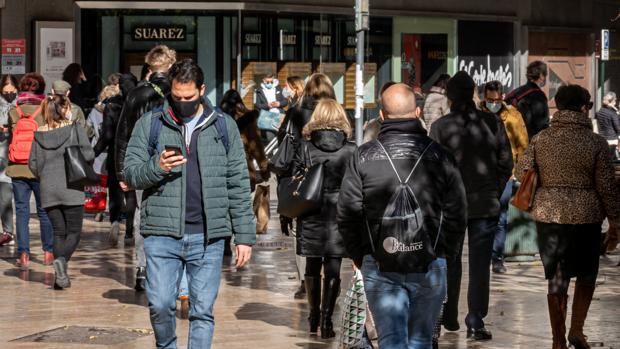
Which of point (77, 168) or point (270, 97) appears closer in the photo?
point (77, 168)

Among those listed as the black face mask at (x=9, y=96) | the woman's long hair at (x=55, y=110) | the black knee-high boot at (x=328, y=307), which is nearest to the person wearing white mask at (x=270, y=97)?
the black face mask at (x=9, y=96)

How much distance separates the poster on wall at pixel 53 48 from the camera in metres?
24.9

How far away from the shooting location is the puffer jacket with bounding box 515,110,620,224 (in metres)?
9.47

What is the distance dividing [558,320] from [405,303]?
9.15ft

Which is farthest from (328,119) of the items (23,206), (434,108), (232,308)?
(434,108)

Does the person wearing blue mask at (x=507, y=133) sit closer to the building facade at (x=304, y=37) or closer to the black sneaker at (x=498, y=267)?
the black sneaker at (x=498, y=267)

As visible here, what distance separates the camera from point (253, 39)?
27.2 m

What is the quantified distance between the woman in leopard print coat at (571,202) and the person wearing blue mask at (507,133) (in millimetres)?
2910

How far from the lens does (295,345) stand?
1002 centimetres

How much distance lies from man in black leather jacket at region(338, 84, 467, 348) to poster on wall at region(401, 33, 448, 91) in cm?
2282

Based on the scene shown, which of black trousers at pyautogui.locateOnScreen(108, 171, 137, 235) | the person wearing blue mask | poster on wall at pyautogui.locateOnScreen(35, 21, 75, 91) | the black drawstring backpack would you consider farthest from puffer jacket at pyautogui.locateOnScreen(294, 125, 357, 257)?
poster on wall at pyautogui.locateOnScreen(35, 21, 75, 91)

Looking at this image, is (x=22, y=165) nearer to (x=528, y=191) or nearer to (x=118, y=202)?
(x=118, y=202)

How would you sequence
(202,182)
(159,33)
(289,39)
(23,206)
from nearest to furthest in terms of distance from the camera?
(202,182) → (23,206) → (159,33) → (289,39)

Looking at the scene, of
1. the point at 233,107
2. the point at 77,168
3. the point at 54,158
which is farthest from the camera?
the point at 233,107
